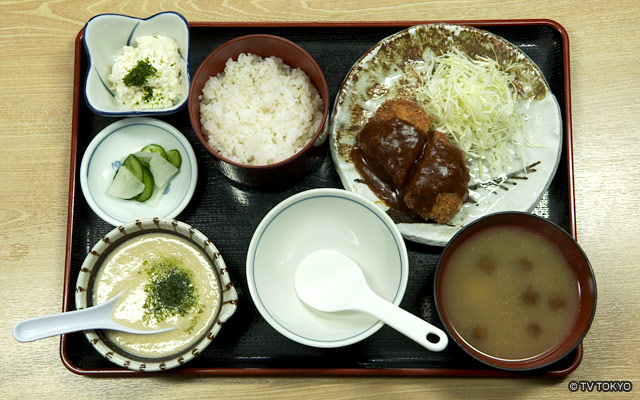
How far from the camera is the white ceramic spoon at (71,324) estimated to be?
1.88 meters

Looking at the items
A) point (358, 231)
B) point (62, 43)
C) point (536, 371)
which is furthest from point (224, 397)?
point (62, 43)

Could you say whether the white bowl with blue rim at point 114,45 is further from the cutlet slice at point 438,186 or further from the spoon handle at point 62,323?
the cutlet slice at point 438,186

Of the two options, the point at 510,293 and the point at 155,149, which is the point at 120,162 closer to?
the point at 155,149

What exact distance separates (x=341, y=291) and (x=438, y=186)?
1.93 feet

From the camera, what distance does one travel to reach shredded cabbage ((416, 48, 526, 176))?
2.25 metres

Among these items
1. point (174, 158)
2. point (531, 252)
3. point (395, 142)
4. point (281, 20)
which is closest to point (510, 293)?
point (531, 252)

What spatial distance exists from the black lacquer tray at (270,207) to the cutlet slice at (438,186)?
187mm

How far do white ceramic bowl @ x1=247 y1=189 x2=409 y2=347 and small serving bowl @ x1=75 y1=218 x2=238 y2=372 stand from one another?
0.54ft

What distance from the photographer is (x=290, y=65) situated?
89.1 inches

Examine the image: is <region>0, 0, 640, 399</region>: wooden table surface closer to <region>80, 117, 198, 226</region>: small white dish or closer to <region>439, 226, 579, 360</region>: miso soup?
<region>80, 117, 198, 226</region>: small white dish

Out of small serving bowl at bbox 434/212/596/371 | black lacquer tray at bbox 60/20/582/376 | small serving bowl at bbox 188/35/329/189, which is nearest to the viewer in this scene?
small serving bowl at bbox 434/212/596/371

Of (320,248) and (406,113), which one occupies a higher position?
(406,113)

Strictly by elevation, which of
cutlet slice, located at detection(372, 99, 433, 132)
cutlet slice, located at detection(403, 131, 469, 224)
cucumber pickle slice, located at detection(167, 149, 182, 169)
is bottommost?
cucumber pickle slice, located at detection(167, 149, 182, 169)

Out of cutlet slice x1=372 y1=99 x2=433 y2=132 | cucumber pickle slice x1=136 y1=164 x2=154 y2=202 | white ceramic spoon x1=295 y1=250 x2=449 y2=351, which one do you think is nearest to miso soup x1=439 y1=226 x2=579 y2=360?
white ceramic spoon x1=295 y1=250 x2=449 y2=351
